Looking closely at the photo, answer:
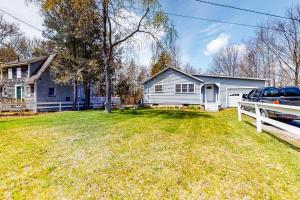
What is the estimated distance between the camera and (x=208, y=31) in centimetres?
2198

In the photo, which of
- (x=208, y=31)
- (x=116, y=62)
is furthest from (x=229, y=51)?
(x=116, y=62)

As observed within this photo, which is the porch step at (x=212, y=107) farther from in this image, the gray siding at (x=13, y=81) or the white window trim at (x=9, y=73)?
the white window trim at (x=9, y=73)

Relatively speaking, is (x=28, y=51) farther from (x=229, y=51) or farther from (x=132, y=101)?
(x=229, y=51)

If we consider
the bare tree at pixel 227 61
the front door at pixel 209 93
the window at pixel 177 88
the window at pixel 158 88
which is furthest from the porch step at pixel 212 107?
the bare tree at pixel 227 61

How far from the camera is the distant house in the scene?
67.6 ft

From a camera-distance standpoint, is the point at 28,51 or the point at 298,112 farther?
the point at 28,51

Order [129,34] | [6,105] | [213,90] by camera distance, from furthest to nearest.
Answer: [213,90]
[6,105]
[129,34]

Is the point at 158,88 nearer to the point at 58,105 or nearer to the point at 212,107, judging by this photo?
the point at 212,107

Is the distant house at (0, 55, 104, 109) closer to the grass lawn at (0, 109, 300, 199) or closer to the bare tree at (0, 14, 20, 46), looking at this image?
the bare tree at (0, 14, 20, 46)

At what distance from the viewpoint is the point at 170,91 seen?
2280 cm

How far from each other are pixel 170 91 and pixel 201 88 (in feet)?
11.2

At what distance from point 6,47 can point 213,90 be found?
31.5m

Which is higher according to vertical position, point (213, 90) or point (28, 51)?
point (28, 51)

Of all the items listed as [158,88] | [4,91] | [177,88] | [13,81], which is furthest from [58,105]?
[177,88]
